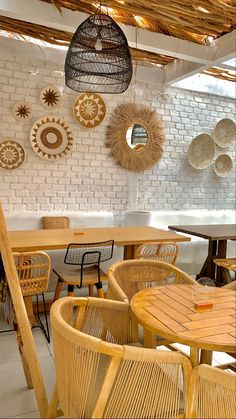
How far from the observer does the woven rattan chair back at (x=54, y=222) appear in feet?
15.2

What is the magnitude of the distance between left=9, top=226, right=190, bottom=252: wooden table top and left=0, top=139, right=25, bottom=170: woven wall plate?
126 centimetres

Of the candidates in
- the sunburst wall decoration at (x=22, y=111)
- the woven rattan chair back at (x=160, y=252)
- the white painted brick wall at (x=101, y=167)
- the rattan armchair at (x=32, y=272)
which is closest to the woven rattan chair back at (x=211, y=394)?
the rattan armchair at (x=32, y=272)

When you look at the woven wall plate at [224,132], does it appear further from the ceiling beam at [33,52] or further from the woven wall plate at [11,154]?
the woven wall plate at [11,154]

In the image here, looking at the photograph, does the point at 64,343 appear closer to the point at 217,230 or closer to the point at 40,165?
the point at 217,230

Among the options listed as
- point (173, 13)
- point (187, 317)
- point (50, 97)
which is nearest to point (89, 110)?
point (50, 97)

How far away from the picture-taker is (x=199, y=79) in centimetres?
546

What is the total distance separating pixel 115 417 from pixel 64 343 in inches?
12.5

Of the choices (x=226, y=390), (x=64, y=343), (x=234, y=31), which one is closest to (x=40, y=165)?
(x=234, y=31)

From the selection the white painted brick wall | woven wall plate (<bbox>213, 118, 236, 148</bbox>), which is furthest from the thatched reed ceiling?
woven wall plate (<bbox>213, 118, 236, 148</bbox>)

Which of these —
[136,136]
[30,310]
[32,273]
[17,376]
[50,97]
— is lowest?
[17,376]

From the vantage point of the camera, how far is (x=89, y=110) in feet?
15.9

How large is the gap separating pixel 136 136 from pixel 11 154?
183 cm

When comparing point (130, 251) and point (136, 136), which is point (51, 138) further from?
point (130, 251)

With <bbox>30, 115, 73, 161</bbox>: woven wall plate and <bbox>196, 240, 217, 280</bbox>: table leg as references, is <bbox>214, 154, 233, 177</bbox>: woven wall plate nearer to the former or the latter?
<bbox>196, 240, 217, 280</bbox>: table leg
